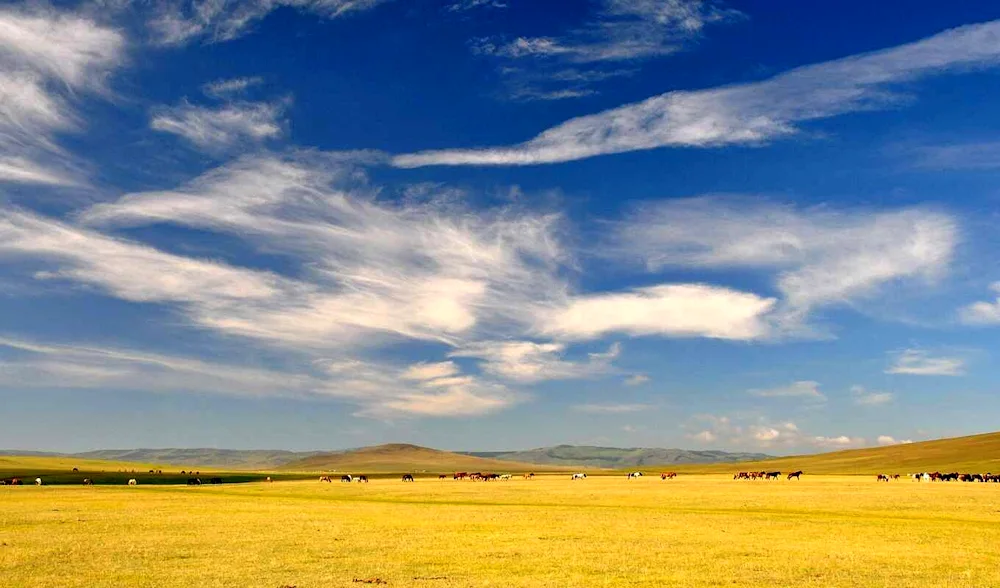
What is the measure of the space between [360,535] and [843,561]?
1991cm

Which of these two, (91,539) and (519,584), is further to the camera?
(91,539)

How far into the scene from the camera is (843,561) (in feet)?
81.7

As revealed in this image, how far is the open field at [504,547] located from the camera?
2173 cm

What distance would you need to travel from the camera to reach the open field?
21.7m

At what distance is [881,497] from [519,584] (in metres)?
50.4

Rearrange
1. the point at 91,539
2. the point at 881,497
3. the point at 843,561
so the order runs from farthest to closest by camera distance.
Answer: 1. the point at 881,497
2. the point at 91,539
3. the point at 843,561

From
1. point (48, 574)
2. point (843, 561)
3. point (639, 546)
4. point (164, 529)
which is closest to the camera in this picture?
point (48, 574)

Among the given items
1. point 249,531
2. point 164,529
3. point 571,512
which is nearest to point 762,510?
point 571,512

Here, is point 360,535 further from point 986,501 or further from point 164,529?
point 986,501

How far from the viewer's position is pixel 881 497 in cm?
5972

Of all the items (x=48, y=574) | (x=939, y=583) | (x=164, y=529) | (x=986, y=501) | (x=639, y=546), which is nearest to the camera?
(x=939, y=583)

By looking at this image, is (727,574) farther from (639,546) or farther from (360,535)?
(360,535)

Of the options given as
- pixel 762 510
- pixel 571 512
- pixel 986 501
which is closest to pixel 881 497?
pixel 986 501

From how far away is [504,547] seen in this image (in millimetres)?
28562
